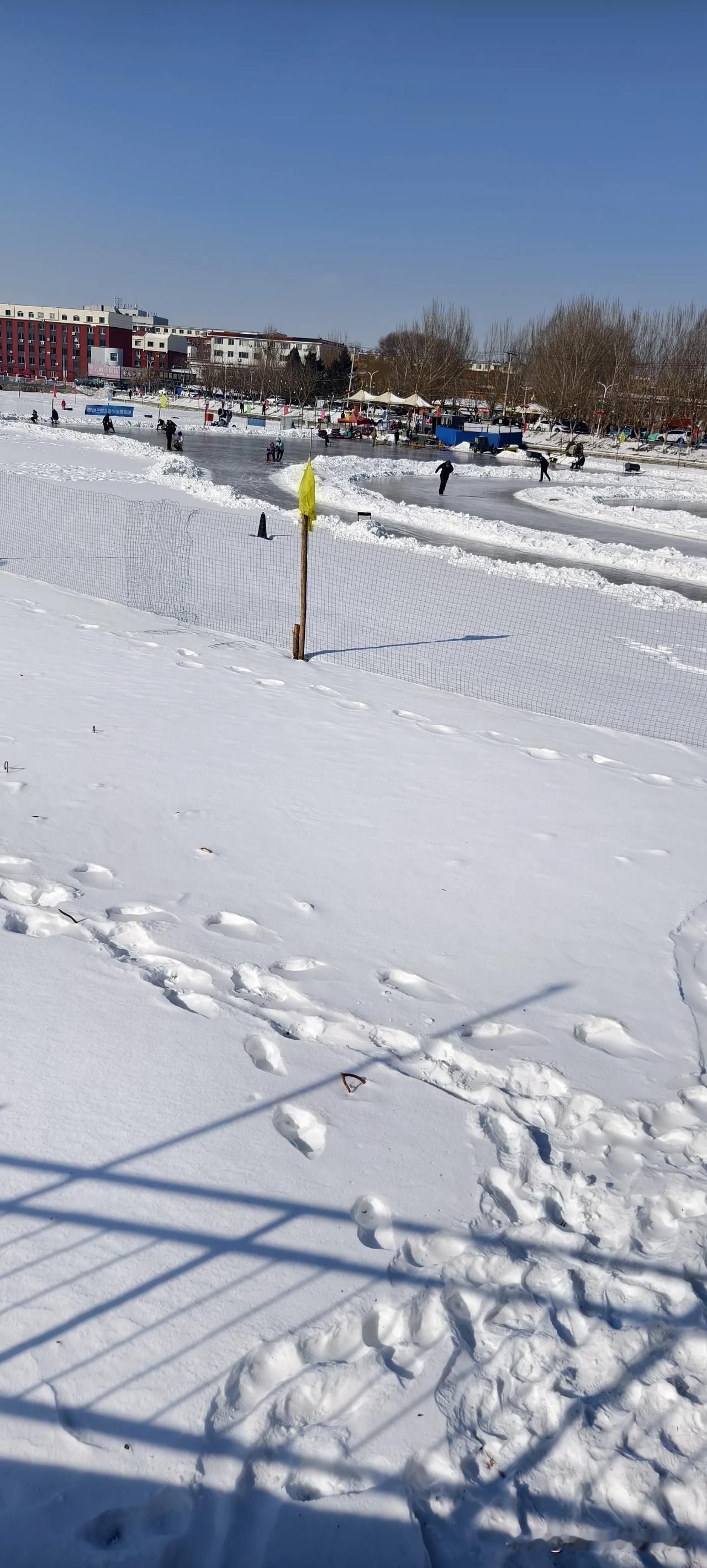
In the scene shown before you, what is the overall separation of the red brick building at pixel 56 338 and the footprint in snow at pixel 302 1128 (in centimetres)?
15848

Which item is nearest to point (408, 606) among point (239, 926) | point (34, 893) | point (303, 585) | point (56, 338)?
point (303, 585)

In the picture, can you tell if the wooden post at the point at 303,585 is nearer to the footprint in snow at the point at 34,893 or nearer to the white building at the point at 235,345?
the footprint in snow at the point at 34,893

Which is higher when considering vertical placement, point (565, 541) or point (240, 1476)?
point (565, 541)

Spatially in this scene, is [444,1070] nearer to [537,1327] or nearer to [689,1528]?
[537,1327]

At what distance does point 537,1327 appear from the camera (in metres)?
3.04

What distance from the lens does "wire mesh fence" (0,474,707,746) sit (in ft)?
37.0

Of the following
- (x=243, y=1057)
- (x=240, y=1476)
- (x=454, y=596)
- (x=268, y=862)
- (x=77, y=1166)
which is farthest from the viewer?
(x=454, y=596)

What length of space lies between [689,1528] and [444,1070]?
193 centimetres

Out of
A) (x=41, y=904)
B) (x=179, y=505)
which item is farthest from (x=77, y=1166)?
(x=179, y=505)

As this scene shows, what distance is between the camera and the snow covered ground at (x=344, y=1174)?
8.29 feet

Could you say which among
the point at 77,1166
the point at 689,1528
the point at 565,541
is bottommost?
the point at 689,1528

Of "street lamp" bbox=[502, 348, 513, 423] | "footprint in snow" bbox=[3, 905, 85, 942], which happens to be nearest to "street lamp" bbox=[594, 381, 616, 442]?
"street lamp" bbox=[502, 348, 513, 423]

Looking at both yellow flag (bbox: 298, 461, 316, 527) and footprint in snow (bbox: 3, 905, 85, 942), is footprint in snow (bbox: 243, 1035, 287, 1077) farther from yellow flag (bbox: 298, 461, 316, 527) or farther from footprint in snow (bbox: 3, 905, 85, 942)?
yellow flag (bbox: 298, 461, 316, 527)

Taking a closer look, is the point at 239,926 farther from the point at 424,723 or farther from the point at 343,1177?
the point at 424,723
